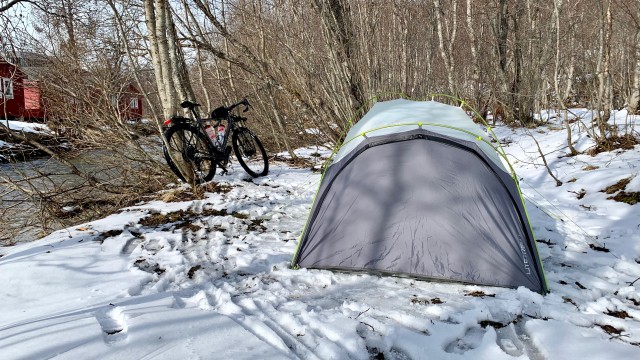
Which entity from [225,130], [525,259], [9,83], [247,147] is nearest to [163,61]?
[225,130]

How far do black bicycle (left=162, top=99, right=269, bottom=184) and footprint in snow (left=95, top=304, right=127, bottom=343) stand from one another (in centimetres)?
322

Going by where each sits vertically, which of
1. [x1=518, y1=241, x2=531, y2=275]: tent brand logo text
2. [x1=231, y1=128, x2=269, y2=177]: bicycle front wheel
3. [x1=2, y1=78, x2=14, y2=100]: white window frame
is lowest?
[x1=518, y1=241, x2=531, y2=275]: tent brand logo text

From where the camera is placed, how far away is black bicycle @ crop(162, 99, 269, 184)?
529cm

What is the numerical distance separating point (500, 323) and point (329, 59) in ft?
19.2

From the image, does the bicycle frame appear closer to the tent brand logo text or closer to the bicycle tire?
the bicycle tire

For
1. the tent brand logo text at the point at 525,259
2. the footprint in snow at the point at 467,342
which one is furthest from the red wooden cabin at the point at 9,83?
the tent brand logo text at the point at 525,259

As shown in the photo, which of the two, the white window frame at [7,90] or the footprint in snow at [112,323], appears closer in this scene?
the footprint in snow at [112,323]

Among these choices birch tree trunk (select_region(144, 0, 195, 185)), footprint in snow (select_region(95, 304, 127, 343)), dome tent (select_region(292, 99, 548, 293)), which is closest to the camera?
footprint in snow (select_region(95, 304, 127, 343))

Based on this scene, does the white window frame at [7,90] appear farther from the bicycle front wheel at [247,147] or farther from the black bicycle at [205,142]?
the bicycle front wheel at [247,147]

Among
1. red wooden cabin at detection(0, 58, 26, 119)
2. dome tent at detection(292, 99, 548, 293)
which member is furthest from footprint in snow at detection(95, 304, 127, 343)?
red wooden cabin at detection(0, 58, 26, 119)

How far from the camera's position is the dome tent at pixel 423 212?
9.34ft

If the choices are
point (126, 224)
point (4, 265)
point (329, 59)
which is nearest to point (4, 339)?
point (4, 265)

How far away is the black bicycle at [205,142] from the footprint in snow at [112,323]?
10.6 ft

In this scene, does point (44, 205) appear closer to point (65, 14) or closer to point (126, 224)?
point (126, 224)
